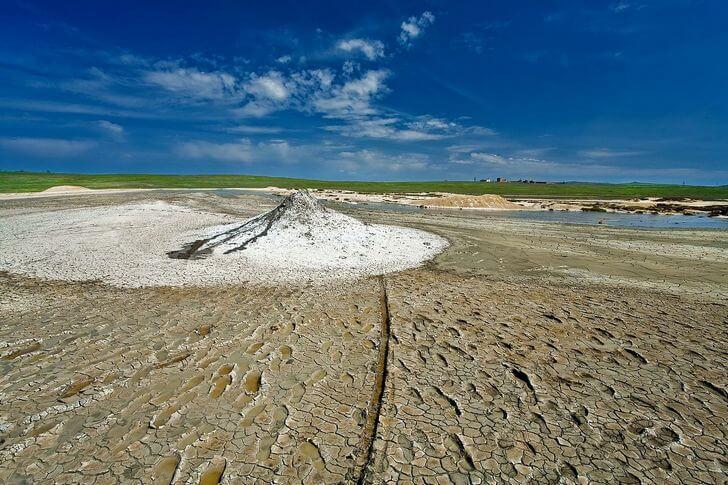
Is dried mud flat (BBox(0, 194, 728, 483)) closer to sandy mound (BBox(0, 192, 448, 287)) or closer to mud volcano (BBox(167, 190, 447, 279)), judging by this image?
sandy mound (BBox(0, 192, 448, 287))

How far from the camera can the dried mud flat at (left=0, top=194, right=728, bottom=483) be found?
3.97 metres

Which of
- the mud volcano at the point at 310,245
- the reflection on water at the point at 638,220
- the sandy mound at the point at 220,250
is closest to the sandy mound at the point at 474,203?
the reflection on water at the point at 638,220

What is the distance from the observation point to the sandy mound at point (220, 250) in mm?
11598

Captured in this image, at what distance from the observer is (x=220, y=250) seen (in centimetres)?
1446

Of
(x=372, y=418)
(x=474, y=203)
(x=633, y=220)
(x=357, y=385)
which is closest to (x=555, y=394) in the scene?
(x=372, y=418)

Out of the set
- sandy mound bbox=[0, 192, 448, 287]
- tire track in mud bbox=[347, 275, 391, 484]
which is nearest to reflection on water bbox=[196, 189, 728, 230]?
sandy mound bbox=[0, 192, 448, 287]

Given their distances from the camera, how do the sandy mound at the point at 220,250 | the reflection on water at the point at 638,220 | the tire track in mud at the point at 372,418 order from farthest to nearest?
the reflection on water at the point at 638,220 < the sandy mound at the point at 220,250 < the tire track in mud at the point at 372,418

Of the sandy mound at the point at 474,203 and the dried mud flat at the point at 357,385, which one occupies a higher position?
the sandy mound at the point at 474,203

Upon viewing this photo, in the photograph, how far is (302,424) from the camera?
4.58 m

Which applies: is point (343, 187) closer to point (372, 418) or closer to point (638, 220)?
point (638, 220)

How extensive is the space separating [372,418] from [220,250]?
11.5 metres

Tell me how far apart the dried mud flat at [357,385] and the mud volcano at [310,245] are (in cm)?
289

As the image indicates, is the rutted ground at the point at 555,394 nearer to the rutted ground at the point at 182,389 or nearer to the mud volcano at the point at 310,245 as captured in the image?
the rutted ground at the point at 182,389

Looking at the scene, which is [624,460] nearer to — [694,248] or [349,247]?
[349,247]
